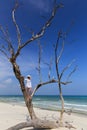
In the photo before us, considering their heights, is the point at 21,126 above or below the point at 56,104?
below

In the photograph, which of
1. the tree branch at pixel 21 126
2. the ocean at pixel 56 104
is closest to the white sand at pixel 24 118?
the ocean at pixel 56 104

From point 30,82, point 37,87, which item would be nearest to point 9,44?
point 37,87

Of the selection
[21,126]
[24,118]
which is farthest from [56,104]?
[21,126]

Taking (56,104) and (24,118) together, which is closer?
(24,118)

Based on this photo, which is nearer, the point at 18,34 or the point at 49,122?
the point at 49,122

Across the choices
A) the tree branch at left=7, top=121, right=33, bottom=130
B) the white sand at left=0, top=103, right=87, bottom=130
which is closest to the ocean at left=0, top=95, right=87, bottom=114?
the white sand at left=0, top=103, right=87, bottom=130

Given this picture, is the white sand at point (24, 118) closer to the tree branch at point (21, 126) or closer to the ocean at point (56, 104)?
the ocean at point (56, 104)

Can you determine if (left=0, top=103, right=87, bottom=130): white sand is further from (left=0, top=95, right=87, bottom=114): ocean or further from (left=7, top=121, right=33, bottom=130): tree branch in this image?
(left=7, top=121, right=33, bottom=130): tree branch

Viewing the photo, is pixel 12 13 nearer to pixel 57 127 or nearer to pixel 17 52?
pixel 17 52

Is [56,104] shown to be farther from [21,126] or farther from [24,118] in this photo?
[21,126]

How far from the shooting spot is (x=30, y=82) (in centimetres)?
1087

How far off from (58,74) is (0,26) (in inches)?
104

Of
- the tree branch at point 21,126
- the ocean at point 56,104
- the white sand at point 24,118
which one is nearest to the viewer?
the tree branch at point 21,126

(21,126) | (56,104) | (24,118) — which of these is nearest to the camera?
(21,126)
